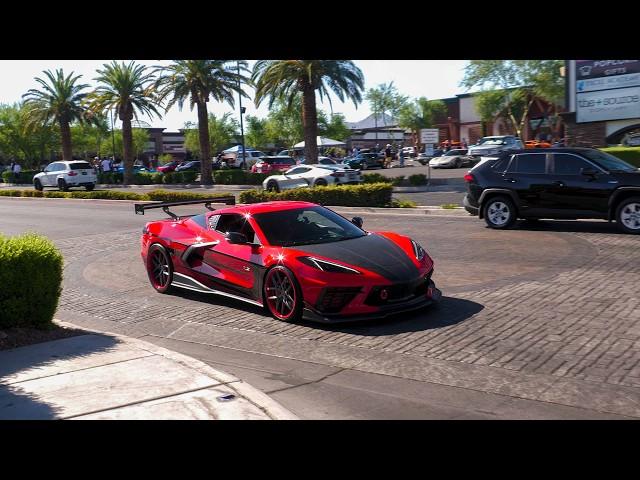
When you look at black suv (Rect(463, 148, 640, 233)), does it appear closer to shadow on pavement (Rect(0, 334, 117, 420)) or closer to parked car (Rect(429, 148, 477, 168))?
shadow on pavement (Rect(0, 334, 117, 420))

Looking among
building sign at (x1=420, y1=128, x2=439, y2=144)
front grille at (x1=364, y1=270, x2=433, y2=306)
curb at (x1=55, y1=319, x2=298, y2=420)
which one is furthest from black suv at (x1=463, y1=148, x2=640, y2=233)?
building sign at (x1=420, y1=128, x2=439, y2=144)

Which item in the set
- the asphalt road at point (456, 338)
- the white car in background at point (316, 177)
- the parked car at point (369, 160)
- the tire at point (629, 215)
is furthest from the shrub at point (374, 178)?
the parked car at point (369, 160)

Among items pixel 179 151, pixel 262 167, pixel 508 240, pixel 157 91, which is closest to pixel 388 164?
pixel 262 167

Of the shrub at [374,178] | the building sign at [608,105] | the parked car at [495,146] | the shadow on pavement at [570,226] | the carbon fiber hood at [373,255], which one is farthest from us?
the parked car at [495,146]

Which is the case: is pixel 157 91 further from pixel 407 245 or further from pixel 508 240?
pixel 407 245

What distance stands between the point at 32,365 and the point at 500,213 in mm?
10812

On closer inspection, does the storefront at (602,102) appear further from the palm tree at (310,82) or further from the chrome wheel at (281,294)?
the chrome wheel at (281,294)

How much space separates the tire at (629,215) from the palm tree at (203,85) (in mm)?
34955

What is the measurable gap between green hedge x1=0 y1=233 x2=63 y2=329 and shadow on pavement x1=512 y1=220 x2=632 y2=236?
397 inches

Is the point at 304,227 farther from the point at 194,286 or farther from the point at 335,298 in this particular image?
the point at 194,286

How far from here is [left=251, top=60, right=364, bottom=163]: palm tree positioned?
1458 inches

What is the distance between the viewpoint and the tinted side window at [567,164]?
45.7 feet

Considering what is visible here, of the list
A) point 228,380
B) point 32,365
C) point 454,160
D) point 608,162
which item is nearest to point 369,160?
point 454,160
